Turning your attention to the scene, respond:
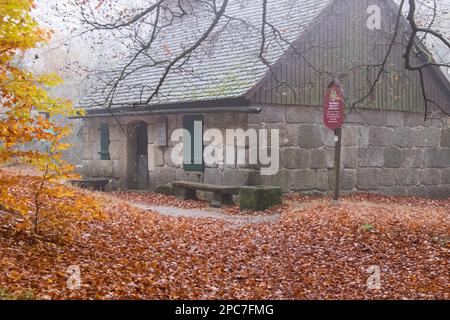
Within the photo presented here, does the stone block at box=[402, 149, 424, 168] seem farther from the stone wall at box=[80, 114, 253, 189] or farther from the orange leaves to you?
the orange leaves

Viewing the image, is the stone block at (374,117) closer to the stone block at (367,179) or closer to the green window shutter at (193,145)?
the stone block at (367,179)

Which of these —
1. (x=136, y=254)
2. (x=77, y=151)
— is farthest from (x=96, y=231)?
(x=77, y=151)

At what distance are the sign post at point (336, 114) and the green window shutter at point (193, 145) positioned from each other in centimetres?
442

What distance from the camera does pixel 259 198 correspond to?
14398 mm

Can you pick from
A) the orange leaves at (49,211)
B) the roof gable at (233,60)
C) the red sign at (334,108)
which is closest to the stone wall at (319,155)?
the roof gable at (233,60)

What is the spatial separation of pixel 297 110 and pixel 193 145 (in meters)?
3.29

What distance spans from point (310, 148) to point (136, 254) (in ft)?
30.1

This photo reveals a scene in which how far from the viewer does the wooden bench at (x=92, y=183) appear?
1931 cm

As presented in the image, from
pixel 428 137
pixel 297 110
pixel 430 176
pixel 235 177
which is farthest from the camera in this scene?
pixel 430 176

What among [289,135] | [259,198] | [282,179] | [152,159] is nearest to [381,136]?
[289,135]

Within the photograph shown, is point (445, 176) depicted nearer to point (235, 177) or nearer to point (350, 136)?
point (350, 136)

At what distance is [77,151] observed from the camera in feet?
127

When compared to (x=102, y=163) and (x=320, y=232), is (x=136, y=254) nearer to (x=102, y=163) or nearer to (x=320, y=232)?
(x=320, y=232)

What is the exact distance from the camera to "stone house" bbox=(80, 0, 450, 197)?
16.3m
